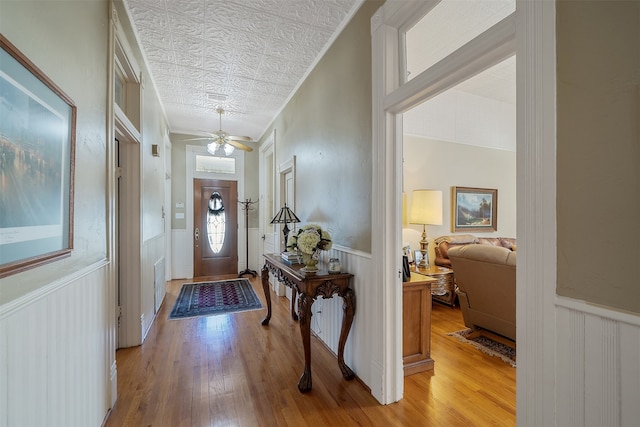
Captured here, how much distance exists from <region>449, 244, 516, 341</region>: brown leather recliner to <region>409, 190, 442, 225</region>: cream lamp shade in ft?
4.07

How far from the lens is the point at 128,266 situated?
2715mm

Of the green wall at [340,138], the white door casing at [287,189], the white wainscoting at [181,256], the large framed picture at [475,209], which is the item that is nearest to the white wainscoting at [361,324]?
the green wall at [340,138]

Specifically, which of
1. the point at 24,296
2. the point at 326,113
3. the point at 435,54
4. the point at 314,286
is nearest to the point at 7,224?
the point at 24,296

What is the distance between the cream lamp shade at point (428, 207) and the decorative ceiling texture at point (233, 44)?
2455mm

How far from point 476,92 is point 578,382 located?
4810 mm

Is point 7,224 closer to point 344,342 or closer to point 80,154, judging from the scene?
point 80,154

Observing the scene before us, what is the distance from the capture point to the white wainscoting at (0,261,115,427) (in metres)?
0.93

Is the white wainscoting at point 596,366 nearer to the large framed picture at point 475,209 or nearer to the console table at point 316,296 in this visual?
the console table at point 316,296

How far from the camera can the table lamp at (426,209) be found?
409 cm

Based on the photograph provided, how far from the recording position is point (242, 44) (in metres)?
2.67

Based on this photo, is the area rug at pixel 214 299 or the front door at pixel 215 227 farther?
the front door at pixel 215 227

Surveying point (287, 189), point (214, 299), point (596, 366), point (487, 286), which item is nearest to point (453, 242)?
point (487, 286)

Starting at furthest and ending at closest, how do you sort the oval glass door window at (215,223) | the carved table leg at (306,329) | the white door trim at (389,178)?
the oval glass door window at (215,223) < the carved table leg at (306,329) < the white door trim at (389,178)

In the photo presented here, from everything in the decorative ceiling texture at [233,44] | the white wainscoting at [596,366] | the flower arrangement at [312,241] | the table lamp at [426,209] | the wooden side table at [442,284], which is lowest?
the wooden side table at [442,284]
